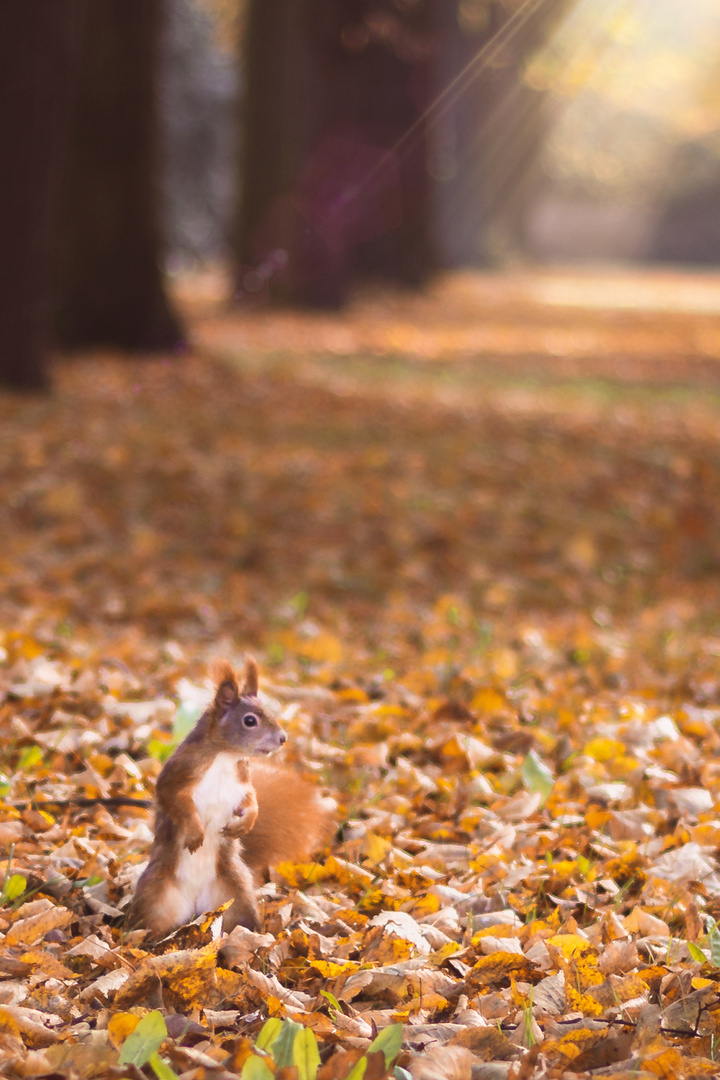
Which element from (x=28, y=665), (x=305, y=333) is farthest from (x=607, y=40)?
(x=28, y=665)

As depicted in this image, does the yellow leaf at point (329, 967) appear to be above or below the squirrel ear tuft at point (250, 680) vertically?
below

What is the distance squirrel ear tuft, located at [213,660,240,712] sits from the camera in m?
2.41

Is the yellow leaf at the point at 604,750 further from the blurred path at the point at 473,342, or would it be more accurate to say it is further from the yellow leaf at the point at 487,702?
the blurred path at the point at 473,342

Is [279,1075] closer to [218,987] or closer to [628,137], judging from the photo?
[218,987]

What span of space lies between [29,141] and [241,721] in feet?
22.9

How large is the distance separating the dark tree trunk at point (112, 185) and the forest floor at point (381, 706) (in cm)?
73

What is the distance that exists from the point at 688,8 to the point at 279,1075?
1786 inches

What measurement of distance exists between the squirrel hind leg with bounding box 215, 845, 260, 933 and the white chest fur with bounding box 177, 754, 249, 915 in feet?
0.06

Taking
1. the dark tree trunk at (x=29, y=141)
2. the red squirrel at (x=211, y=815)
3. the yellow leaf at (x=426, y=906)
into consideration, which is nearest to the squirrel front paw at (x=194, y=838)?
the red squirrel at (x=211, y=815)

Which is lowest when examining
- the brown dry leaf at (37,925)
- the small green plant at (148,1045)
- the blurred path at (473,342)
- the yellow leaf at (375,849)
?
the blurred path at (473,342)

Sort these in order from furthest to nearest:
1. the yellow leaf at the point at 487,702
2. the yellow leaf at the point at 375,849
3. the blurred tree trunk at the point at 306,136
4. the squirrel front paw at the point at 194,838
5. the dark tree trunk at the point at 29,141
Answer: the blurred tree trunk at the point at 306,136
the dark tree trunk at the point at 29,141
the yellow leaf at the point at 487,702
the yellow leaf at the point at 375,849
the squirrel front paw at the point at 194,838

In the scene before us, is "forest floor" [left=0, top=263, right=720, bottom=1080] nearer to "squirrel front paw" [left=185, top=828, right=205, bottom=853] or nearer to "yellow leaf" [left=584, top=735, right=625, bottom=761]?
"yellow leaf" [left=584, top=735, right=625, bottom=761]

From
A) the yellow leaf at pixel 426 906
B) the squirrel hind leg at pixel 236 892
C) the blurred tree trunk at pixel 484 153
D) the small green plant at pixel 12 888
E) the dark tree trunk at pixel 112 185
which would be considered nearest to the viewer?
the squirrel hind leg at pixel 236 892

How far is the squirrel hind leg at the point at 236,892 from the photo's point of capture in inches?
97.1
